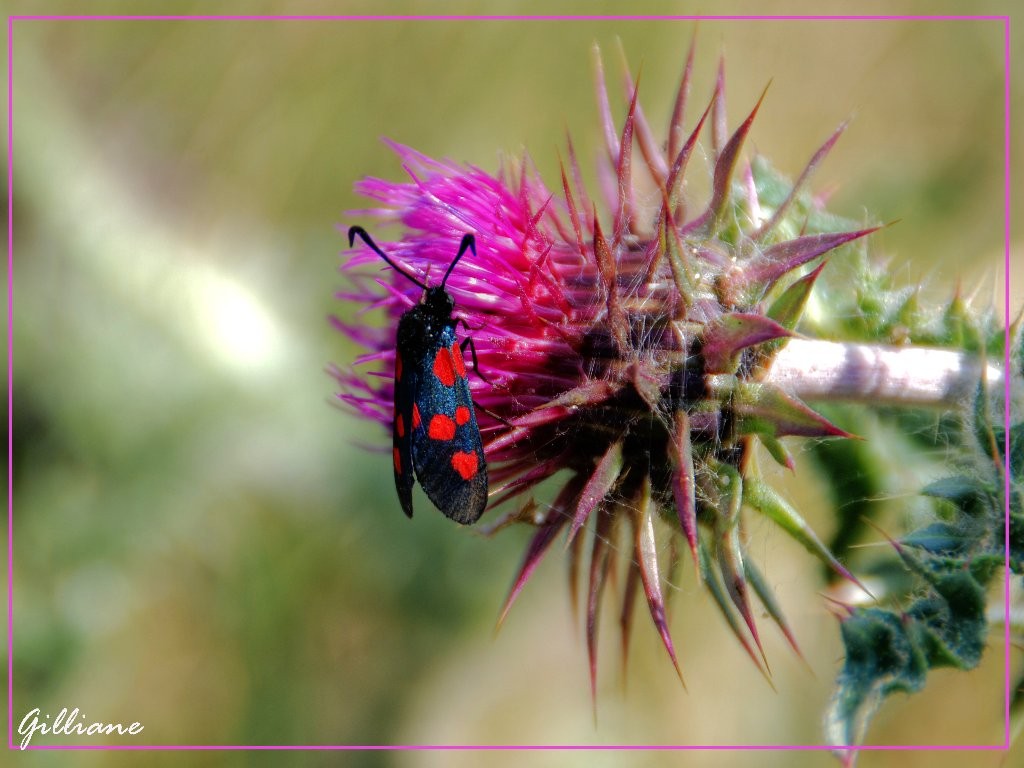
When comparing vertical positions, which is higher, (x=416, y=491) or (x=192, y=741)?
(x=416, y=491)

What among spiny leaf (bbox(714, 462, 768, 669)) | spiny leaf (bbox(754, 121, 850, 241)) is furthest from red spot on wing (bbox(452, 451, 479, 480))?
spiny leaf (bbox(754, 121, 850, 241))

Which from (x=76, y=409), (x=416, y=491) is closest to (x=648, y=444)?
(x=416, y=491)

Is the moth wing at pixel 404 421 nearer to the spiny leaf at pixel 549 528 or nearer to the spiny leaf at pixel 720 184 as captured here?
the spiny leaf at pixel 549 528

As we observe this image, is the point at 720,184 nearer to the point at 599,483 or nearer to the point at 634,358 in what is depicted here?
the point at 634,358

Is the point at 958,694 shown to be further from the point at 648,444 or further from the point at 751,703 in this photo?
the point at 648,444

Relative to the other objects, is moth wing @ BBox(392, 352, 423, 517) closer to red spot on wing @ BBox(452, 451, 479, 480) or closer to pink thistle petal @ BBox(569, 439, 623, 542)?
red spot on wing @ BBox(452, 451, 479, 480)

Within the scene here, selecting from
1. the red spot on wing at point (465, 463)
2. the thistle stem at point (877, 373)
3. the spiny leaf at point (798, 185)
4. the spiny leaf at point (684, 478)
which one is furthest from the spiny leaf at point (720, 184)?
the red spot on wing at point (465, 463)

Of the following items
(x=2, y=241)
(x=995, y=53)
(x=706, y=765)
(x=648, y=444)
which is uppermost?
(x=995, y=53)
